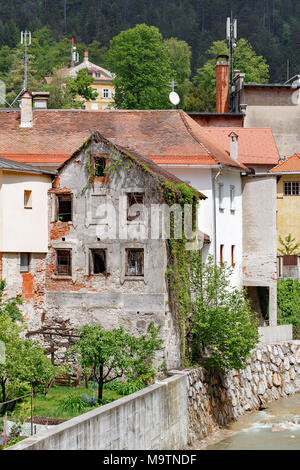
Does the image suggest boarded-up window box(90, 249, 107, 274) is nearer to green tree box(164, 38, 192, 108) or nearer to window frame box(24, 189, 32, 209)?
window frame box(24, 189, 32, 209)

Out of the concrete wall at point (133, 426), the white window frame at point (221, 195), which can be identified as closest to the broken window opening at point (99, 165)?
the concrete wall at point (133, 426)

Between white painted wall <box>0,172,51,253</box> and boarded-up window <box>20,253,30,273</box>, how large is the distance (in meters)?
0.30

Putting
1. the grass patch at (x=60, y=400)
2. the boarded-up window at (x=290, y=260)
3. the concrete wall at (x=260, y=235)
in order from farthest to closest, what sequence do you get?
the boarded-up window at (x=290, y=260), the concrete wall at (x=260, y=235), the grass patch at (x=60, y=400)

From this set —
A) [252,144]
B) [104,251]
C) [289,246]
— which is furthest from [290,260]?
[104,251]

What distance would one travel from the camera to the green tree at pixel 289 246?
52.1 metres

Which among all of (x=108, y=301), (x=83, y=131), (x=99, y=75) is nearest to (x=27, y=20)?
(x=99, y=75)

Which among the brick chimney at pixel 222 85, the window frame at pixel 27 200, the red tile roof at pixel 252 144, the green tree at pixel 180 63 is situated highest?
the green tree at pixel 180 63

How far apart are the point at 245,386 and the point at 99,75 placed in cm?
10383

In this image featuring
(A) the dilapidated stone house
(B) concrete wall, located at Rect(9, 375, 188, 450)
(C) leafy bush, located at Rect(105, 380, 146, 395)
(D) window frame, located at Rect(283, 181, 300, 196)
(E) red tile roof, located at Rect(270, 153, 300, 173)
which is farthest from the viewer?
(D) window frame, located at Rect(283, 181, 300, 196)

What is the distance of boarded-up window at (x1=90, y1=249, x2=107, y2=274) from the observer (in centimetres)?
3462

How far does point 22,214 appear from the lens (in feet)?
113

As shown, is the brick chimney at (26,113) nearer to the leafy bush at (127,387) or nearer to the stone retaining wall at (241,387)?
the stone retaining wall at (241,387)

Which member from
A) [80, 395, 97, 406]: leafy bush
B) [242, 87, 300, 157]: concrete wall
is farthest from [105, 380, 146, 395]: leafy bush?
[242, 87, 300, 157]: concrete wall

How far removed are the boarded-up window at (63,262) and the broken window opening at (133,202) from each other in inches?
113
